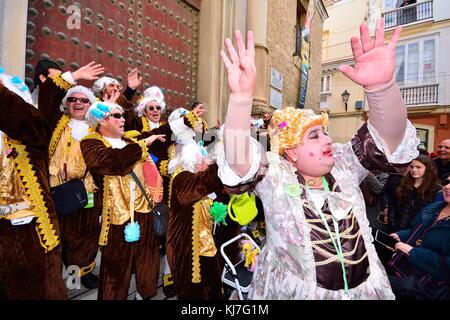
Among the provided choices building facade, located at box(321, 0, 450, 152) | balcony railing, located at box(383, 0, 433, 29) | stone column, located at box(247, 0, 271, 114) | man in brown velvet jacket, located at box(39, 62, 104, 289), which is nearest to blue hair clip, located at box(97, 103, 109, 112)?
man in brown velvet jacket, located at box(39, 62, 104, 289)

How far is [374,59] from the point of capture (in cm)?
133

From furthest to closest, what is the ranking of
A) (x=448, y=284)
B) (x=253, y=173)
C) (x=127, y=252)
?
1. (x=127, y=252)
2. (x=448, y=284)
3. (x=253, y=173)

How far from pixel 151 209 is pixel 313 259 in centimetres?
143

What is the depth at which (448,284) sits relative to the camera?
2.02m

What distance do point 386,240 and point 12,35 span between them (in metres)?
3.60

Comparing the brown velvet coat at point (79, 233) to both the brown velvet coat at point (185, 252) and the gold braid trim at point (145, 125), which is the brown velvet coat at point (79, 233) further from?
the gold braid trim at point (145, 125)

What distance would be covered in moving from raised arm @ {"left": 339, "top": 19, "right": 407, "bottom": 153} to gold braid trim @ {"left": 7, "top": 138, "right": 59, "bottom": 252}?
1844 mm

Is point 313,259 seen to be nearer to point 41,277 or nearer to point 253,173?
point 253,173

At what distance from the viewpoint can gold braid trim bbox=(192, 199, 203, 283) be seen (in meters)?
2.30

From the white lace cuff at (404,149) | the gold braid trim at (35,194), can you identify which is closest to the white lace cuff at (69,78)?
the gold braid trim at (35,194)

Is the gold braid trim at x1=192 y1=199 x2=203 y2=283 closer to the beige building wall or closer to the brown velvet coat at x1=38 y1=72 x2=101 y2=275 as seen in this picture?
the brown velvet coat at x1=38 y1=72 x2=101 y2=275

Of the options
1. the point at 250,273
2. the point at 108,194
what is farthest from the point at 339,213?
the point at 108,194

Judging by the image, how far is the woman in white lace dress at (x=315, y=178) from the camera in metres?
1.28

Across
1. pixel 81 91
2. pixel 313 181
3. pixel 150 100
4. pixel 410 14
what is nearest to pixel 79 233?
pixel 81 91
